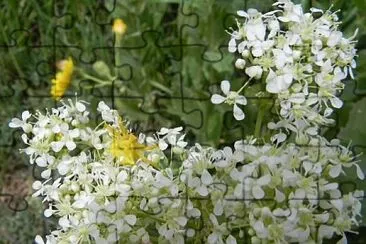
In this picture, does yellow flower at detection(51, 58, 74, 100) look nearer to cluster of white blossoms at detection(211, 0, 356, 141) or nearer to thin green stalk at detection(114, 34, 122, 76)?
thin green stalk at detection(114, 34, 122, 76)

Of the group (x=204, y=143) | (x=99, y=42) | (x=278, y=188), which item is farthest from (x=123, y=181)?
(x=99, y=42)

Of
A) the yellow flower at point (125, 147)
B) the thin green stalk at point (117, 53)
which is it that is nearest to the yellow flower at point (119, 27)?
the thin green stalk at point (117, 53)

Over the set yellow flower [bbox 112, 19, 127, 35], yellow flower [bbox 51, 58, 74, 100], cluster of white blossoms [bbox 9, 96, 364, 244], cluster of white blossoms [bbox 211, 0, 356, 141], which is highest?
cluster of white blossoms [bbox 211, 0, 356, 141]

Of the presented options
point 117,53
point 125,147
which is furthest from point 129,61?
point 125,147

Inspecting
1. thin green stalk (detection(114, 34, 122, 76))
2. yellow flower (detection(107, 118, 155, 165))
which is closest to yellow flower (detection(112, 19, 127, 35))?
thin green stalk (detection(114, 34, 122, 76))

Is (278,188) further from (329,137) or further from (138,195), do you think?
(329,137)

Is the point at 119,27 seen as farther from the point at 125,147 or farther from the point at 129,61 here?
the point at 125,147
